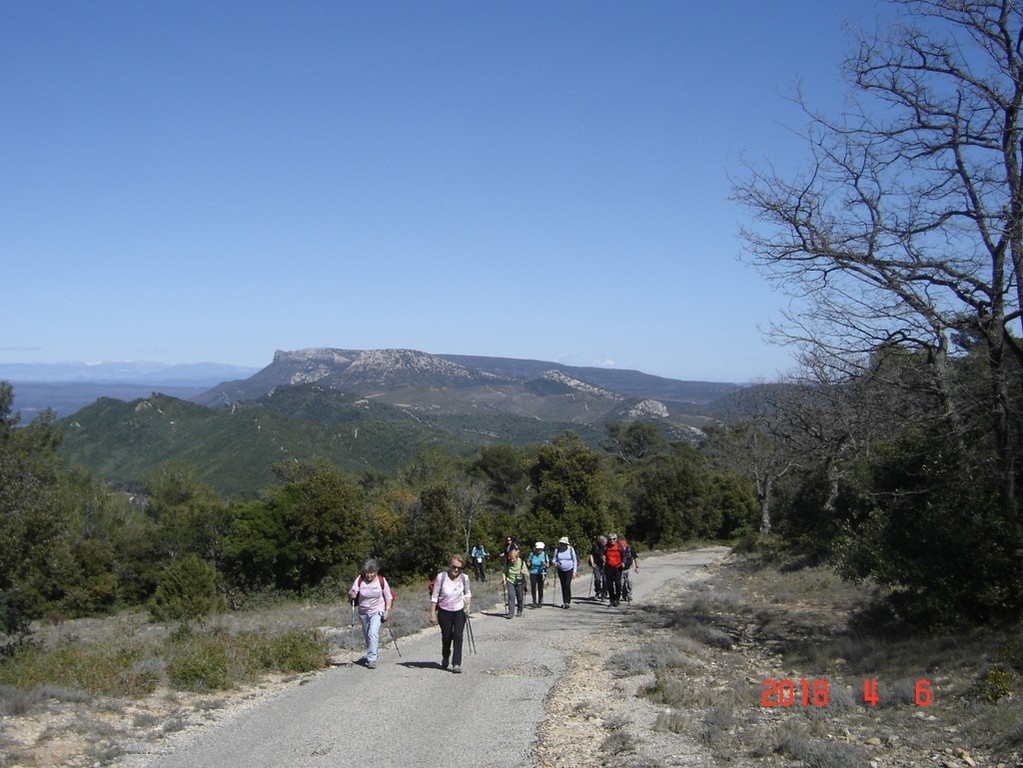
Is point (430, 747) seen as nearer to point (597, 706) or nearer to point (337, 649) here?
point (597, 706)

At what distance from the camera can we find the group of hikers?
35.9ft

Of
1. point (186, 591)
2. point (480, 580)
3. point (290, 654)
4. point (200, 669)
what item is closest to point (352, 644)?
point (290, 654)

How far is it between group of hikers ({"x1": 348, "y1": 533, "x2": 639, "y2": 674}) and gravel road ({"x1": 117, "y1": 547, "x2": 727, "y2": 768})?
0.51 meters

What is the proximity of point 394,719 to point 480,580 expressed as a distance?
19.6m

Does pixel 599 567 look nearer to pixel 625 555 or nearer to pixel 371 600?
pixel 625 555

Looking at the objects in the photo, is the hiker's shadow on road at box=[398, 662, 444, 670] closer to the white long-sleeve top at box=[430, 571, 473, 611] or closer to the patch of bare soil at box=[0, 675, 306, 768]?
the white long-sleeve top at box=[430, 571, 473, 611]

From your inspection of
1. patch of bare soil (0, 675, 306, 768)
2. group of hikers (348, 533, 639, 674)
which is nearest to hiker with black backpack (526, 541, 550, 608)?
group of hikers (348, 533, 639, 674)

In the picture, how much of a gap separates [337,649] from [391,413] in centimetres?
18830

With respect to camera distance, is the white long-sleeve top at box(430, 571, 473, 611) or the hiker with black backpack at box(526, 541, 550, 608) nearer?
the white long-sleeve top at box(430, 571, 473, 611)

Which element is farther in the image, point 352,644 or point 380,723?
point 352,644

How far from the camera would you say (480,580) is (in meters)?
27.9

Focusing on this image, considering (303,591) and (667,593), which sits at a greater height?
(667,593)

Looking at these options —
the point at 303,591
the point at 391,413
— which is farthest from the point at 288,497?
the point at 391,413

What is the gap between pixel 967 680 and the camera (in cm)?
883
